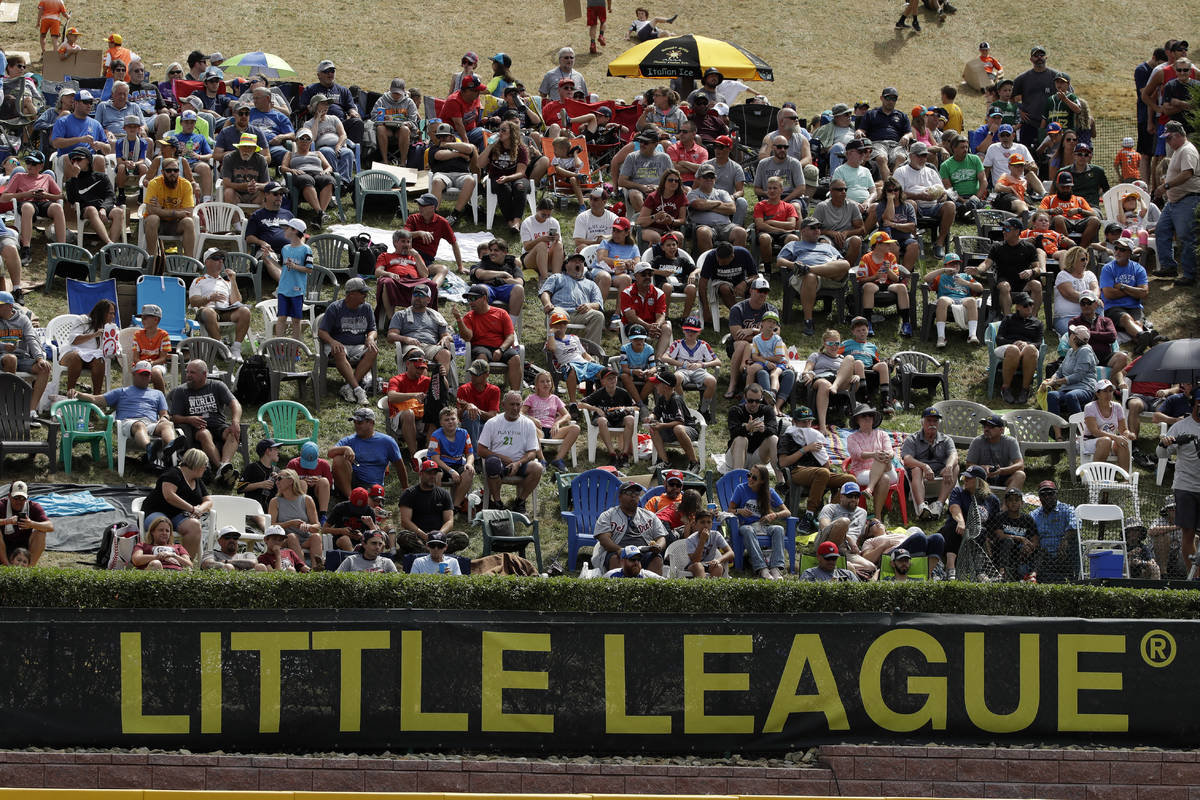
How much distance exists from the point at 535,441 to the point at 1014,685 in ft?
19.5

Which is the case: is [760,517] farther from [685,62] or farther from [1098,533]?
[685,62]

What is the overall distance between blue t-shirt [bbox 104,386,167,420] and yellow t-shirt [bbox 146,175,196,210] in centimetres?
421

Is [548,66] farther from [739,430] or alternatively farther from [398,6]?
[739,430]

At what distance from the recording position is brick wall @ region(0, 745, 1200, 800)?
11.5m

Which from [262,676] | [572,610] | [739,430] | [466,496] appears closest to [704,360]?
[739,430]

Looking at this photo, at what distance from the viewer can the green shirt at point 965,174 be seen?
2322cm

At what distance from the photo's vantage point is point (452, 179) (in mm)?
22578

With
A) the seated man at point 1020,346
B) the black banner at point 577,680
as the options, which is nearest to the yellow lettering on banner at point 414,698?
the black banner at point 577,680

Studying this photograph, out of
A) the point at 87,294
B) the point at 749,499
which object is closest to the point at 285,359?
the point at 87,294

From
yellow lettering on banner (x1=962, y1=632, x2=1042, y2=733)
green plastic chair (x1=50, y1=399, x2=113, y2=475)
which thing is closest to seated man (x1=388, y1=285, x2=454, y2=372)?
green plastic chair (x1=50, y1=399, x2=113, y2=475)

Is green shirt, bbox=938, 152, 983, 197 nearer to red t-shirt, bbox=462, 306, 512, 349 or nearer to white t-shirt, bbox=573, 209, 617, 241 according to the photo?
white t-shirt, bbox=573, 209, 617, 241

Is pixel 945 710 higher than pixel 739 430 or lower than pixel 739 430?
lower

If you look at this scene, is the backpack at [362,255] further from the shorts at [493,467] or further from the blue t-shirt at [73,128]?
the shorts at [493,467]

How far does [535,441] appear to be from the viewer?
16.6 m
